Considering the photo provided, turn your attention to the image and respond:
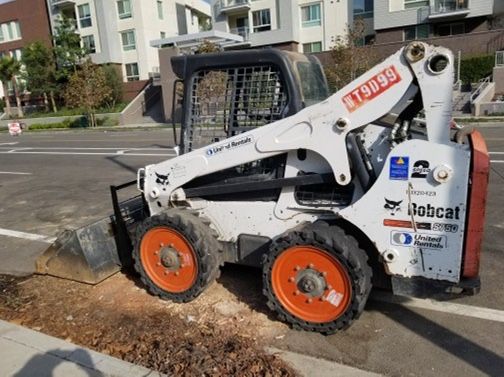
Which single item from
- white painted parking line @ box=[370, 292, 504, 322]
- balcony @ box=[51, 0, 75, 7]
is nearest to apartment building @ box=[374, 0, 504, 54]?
white painted parking line @ box=[370, 292, 504, 322]

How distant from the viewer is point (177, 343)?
12.1 ft

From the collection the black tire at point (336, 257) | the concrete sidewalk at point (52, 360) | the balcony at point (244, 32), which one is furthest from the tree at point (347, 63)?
the concrete sidewalk at point (52, 360)

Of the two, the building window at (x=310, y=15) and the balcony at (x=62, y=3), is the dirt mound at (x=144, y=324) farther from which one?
the balcony at (x=62, y=3)

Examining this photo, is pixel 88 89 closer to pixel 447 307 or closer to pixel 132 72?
pixel 132 72

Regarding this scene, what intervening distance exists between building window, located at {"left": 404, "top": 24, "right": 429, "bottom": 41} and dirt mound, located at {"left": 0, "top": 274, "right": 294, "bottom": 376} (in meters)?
33.5

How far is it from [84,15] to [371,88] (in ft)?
160

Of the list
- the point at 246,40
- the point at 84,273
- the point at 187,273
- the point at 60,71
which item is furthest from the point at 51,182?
the point at 60,71

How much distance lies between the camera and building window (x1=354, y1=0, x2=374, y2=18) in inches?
1395

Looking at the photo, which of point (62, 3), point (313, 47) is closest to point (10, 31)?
point (62, 3)

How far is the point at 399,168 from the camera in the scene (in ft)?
11.0

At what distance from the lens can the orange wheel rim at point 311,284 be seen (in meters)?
3.63

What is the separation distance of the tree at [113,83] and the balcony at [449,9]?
2686 cm

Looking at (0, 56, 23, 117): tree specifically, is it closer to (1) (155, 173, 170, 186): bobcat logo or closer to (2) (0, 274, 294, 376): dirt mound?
(2) (0, 274, 294, 376): dirt mound

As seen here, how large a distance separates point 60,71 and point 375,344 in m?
45.1
